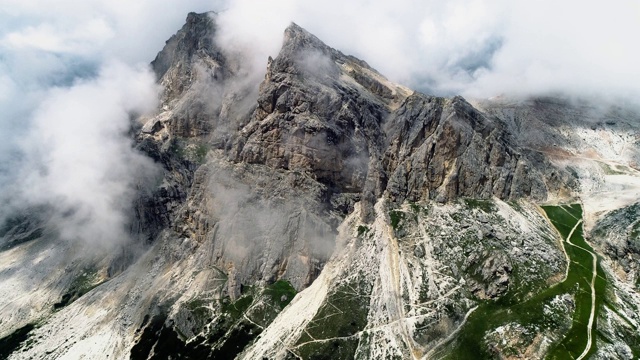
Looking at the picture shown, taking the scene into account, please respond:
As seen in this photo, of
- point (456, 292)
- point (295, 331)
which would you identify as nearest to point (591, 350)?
point (456, 292)

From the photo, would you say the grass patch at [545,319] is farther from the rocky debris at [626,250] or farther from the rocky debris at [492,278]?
the rocky debris at [626,250]

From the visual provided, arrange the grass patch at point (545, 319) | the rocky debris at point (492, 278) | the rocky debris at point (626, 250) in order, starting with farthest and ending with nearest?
1. the rocky debris at point (492, 278)
2. the rocky debris at point (626, 250)
3. the grass patch at point (545, 319)

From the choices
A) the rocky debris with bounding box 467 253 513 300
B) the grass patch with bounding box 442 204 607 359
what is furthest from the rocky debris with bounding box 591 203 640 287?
the rocky debris with bounding box 467 253 513 300

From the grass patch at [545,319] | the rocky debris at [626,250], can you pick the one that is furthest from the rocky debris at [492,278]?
the rocky debris at [626,250]

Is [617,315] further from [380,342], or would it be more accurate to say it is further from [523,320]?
[380,342]

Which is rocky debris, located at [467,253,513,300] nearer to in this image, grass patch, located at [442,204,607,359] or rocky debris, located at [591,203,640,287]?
grass patch, located at [442,204,607,359]

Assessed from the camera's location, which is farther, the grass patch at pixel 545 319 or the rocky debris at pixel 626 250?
the rocky debris at pixel 626 250

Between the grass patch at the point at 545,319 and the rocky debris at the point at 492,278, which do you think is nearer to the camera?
the grass patch at the point at 545,319

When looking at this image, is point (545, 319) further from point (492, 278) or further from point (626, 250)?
point (626, 250)

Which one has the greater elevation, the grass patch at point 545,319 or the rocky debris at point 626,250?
the rocky debris at point 626,250

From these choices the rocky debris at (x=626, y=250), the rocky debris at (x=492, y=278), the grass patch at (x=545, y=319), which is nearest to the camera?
the grass patch at (x=545, y=319)

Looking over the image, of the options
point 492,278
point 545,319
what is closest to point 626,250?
point 545,319

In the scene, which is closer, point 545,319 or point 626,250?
point 545,319
